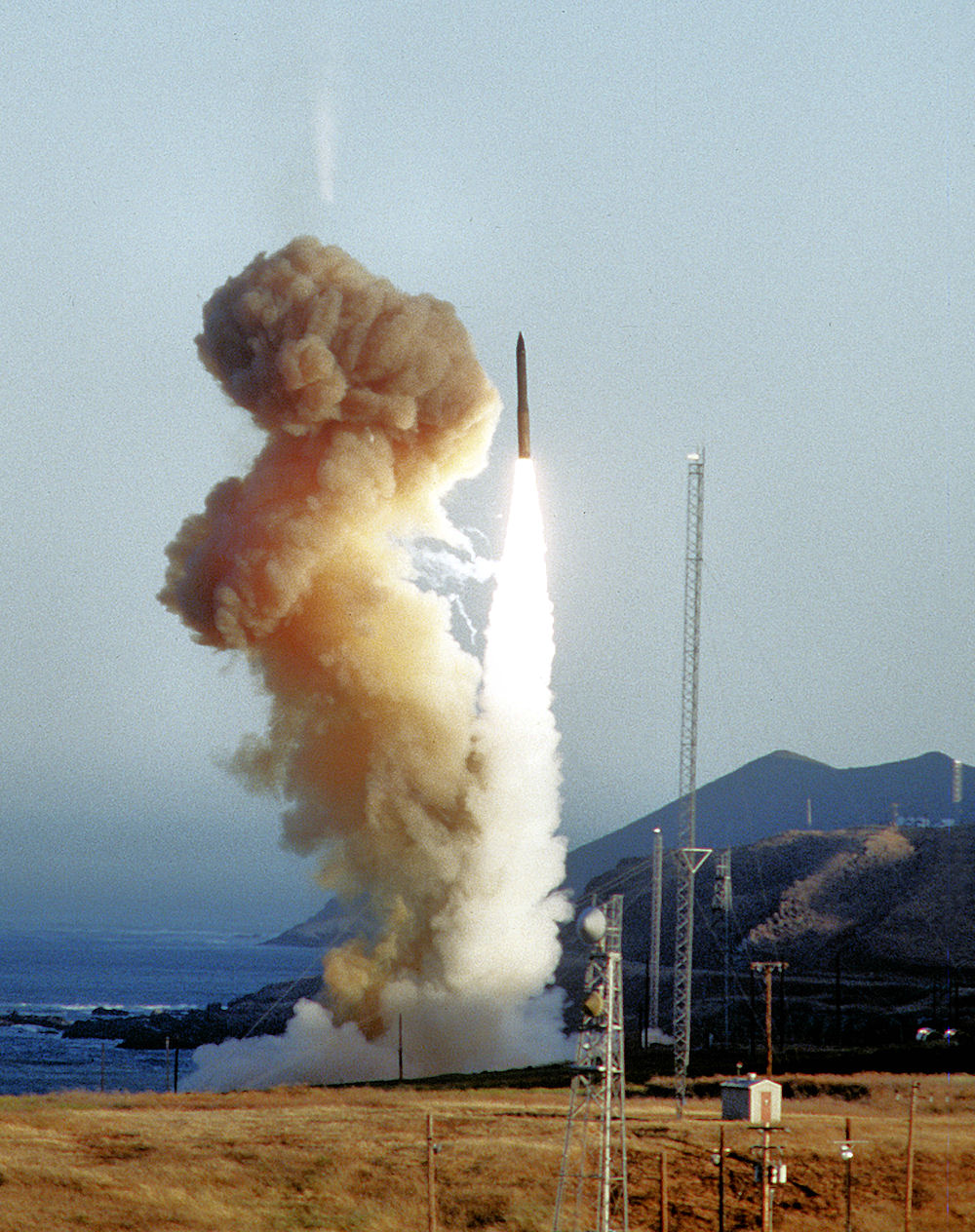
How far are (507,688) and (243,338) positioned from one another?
2066 cm

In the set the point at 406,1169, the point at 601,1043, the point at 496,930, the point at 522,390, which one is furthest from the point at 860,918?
the point at 601,1043

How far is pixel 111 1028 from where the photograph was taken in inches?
7082

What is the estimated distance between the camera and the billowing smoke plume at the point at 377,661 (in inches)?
3066

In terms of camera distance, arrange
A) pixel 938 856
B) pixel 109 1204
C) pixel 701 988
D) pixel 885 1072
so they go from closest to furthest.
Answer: pixel 109 1204 < pixel 885 1072 < pixel 701 988 < pixel 938 856

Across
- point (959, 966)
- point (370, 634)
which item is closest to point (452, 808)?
point (370, 634)

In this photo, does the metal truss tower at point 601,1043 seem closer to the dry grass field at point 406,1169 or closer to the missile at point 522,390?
the dry grass field at point 406,1169

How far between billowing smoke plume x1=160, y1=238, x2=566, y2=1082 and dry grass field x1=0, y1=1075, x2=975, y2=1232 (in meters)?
14.0

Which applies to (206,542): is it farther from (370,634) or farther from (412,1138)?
(412,1138)

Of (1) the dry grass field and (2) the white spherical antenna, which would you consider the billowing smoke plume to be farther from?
(2) the white spherical antenna

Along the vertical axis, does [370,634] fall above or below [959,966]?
above

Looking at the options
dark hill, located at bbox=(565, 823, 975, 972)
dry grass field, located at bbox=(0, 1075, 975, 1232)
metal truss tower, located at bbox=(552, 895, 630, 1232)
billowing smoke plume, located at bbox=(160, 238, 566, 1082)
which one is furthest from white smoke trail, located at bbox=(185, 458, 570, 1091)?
dark hill, located at bbox=(565, 823, 975, 972)

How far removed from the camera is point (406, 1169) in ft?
186

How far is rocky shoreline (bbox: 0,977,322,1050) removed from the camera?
6093 inches

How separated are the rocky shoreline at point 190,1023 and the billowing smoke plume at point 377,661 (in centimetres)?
5955
